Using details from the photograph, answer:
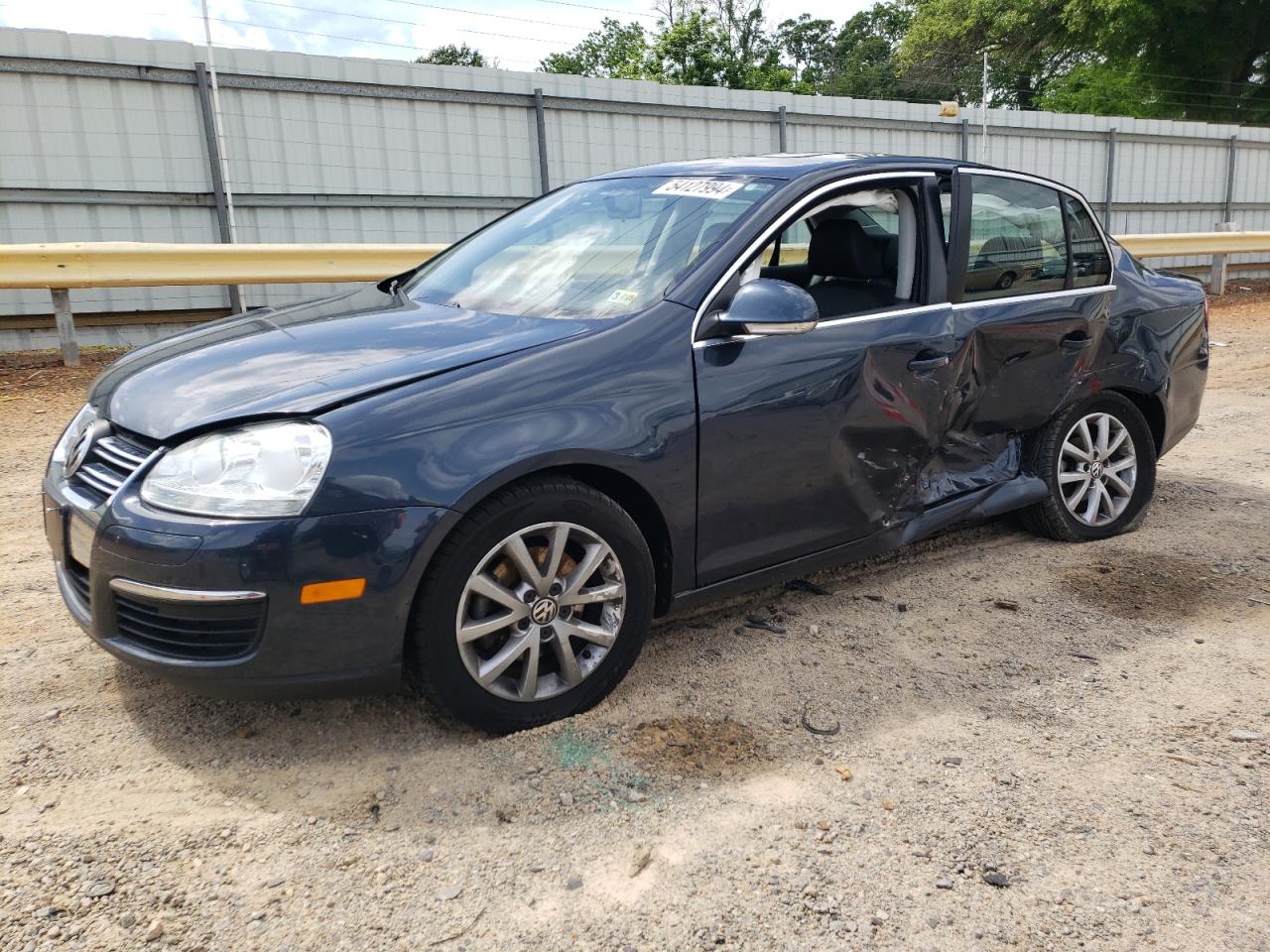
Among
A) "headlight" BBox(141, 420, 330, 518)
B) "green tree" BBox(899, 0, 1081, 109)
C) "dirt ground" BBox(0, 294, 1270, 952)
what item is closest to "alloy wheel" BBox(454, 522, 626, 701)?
"dirt ground" BBox(0, 294, 1270, 952)

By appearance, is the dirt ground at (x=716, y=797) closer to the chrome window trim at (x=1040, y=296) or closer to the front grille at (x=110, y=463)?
the front grille at (x=110, y=463)

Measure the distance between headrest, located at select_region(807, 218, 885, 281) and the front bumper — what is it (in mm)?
2053

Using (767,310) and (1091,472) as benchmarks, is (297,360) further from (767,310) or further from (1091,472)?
(1091,472)

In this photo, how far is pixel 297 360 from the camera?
2.98 metres

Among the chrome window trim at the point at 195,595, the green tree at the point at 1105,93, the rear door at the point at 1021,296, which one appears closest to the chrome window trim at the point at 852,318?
the rear door at the point at 1021,296

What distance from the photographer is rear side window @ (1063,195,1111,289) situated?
4.45m

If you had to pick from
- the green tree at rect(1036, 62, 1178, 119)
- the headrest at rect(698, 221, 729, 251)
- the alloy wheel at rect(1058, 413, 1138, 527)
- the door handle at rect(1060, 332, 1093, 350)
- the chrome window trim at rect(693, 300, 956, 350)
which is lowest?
the alloy wheel at rect(1058, 413, 1138, 527)

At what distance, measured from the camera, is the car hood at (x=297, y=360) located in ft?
8.96

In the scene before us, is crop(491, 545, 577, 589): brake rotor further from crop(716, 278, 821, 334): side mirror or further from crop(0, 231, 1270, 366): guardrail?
crop(0, 231, 1270, 366): guardrail

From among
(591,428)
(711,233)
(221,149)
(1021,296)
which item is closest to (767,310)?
(711,233)

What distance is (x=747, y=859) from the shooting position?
242 cm

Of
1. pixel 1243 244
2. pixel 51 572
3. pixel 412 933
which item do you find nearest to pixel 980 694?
pixel 412 933

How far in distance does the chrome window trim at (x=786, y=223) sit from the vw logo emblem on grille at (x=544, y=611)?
35.1 inches

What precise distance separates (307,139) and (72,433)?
28.4ft
